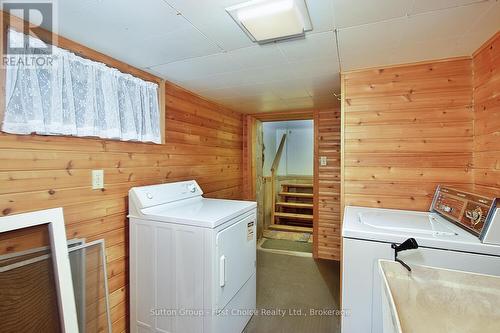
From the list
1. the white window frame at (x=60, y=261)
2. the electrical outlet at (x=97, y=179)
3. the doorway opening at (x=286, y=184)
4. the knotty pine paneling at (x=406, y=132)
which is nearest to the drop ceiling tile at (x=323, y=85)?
the knotty pine paneling at (x=406, y=132)

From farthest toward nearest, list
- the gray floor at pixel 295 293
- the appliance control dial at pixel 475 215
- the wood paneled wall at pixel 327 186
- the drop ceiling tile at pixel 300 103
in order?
1. the wood paneled wall at pixel 327 186
2. the drop ceiling tile at pixel 300 103
3. the gray floor at pixel 295 293
4. the appliance control dial at pixel 475 215

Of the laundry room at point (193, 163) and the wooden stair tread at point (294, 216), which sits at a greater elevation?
the laundry room at point (193, 163)

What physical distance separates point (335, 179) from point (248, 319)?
6.78 ft

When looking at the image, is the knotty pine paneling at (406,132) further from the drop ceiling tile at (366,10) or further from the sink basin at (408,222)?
the drop ceiling tile at (366,10)

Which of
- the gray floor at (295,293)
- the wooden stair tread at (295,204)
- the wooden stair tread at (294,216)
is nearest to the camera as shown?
the gray floor at (295,293)

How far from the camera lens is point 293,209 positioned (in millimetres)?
5156

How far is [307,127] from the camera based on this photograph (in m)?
5.75

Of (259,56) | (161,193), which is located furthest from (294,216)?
(259,56)

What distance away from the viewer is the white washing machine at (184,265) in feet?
4.90

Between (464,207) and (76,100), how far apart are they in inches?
93.6

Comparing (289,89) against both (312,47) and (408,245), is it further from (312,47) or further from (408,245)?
(408,245)

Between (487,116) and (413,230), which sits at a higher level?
(487,116)

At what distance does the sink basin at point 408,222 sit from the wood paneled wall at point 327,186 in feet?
5.12

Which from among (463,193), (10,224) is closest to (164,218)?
(10,224)
